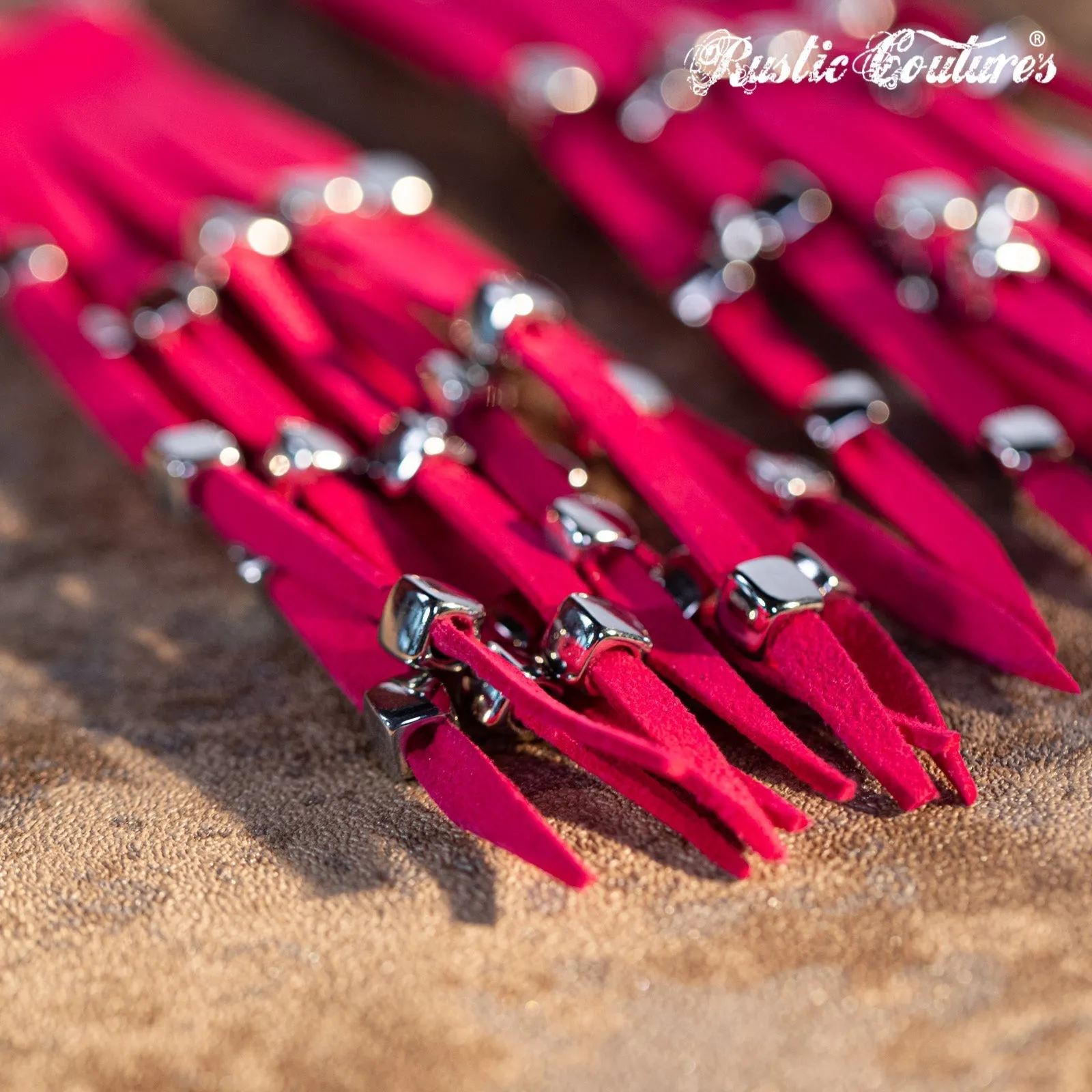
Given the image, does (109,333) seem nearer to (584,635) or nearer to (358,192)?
(358,192)

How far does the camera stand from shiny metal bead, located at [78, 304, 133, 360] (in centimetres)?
76

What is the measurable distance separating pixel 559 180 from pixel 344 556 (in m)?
0.45

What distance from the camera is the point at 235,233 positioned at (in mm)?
781

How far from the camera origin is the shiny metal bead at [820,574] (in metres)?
0.55

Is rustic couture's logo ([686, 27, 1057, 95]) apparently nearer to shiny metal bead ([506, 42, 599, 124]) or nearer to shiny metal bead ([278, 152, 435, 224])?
shiny metal bead ([506, 42, 599, 124])

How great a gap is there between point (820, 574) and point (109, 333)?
0.45 m

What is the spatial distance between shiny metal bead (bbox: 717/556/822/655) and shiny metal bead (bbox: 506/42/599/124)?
1.53ft

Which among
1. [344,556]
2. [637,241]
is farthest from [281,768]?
[637,241]

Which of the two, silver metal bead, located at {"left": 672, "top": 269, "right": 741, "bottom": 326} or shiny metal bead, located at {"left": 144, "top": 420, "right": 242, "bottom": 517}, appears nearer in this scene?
shiny metal bead, located at {"left": 144, "top": 420, "right": 242, "bottom": 517}

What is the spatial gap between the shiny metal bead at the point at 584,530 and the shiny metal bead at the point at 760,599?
57mm

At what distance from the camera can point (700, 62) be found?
873 mm

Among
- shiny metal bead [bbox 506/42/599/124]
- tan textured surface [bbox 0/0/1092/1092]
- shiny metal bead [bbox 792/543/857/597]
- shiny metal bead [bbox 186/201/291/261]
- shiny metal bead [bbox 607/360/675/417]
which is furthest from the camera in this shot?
shiny metal bead [bbox 506/42/599/124]

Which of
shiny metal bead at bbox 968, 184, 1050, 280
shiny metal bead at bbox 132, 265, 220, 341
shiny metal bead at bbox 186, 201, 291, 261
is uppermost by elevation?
shiny metal bead at bbox 968, 184, 1050, 280

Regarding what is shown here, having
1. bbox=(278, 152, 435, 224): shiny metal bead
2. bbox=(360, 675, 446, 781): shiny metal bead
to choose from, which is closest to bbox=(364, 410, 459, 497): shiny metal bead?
bbox=(360, 675, 446, 781): shiny metal bead
